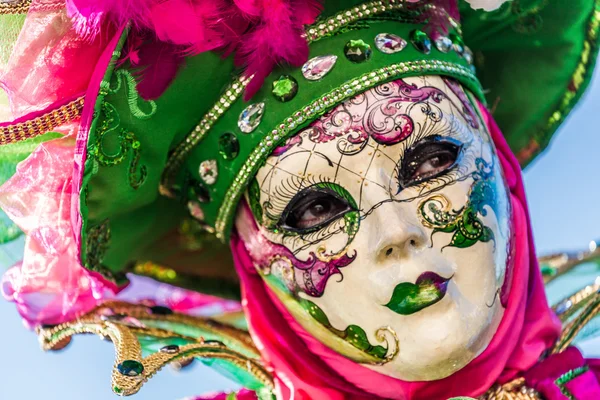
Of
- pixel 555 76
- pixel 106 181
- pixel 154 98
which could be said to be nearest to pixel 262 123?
pixel 154 98

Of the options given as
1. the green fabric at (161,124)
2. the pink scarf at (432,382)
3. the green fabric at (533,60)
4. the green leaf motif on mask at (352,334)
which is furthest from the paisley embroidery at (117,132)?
the green fabric at (533,60)

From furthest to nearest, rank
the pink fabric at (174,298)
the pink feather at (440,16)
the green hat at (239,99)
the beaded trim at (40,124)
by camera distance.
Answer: the pink fabric at (174,298) → the pink feather at (440,16) → the green hat at (239,99) → the beaded trim at (40,124)

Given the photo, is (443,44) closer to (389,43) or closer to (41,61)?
(389,43)

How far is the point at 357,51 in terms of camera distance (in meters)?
1.85

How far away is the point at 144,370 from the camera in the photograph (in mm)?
1926

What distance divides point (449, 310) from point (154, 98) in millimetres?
716

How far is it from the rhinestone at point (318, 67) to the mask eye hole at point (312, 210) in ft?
0.75

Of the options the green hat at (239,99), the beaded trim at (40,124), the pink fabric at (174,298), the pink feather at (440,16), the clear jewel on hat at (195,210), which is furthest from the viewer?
the pink fabric at (174,298)

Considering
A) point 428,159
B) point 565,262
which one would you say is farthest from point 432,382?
point 565,262

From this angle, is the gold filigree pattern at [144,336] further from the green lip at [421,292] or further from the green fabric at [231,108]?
the green lip at [421,292]

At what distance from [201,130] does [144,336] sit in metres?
0.52

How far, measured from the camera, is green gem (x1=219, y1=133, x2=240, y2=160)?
1.91 metres

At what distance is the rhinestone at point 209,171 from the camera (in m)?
1.97

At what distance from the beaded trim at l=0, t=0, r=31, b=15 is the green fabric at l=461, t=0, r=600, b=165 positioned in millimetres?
965
